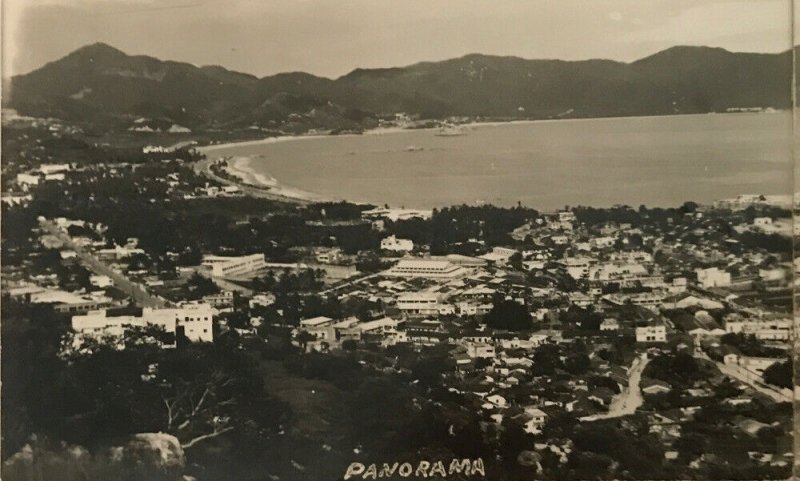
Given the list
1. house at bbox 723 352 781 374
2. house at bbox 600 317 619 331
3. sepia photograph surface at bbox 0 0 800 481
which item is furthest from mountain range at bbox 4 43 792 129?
house at bbox 723 352 781 374

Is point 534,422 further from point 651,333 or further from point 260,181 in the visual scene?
point 260,181

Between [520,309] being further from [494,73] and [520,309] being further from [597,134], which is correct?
[494,73]

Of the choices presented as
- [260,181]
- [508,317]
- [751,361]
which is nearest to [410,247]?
[508,317]

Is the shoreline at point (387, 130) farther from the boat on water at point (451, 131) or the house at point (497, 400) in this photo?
the house at point (497, 400)

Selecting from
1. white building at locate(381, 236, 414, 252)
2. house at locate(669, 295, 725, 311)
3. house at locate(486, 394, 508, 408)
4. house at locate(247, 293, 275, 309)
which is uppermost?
A: white building at locate(381, 236, 414, 252)

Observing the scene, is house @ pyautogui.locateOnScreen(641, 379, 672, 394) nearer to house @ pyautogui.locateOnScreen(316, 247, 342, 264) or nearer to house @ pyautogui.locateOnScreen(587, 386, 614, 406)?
house @ pyautogui.locateOnScreen(587, 386, 614, 406)

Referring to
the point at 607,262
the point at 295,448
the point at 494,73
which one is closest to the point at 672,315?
the point at 607,262
